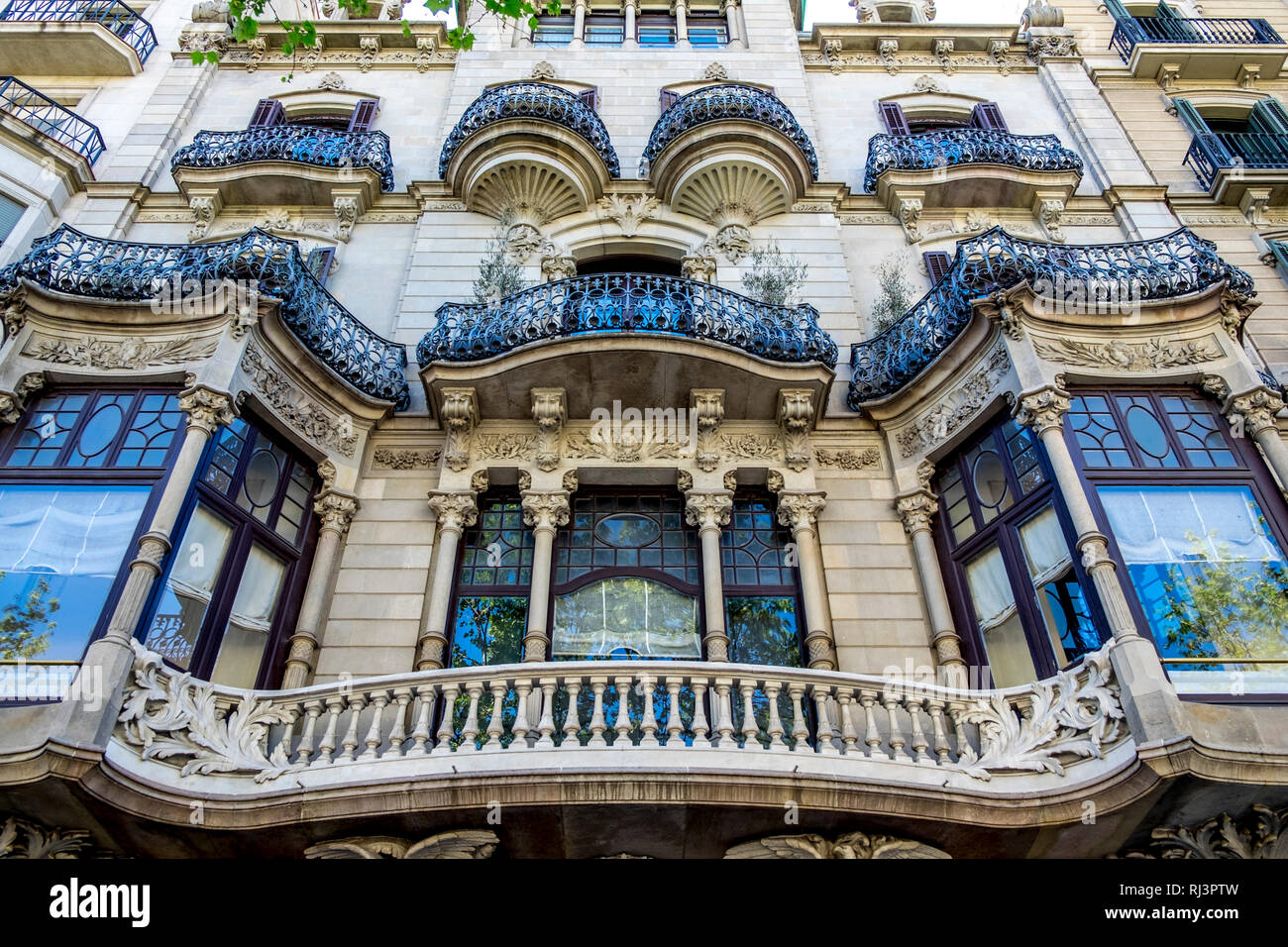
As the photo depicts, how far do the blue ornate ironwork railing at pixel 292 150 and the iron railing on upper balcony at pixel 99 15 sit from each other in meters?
4.19

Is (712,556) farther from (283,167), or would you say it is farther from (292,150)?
(292,150)

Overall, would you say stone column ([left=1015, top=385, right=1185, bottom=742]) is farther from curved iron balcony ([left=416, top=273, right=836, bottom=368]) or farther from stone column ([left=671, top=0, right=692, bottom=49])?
stone column ([left=671, top=0, right=692, bottom=49])

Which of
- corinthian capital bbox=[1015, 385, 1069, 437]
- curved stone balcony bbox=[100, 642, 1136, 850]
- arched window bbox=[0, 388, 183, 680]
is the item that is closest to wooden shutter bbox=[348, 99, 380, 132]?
arched window bbox=[0, 388, 183, 680]

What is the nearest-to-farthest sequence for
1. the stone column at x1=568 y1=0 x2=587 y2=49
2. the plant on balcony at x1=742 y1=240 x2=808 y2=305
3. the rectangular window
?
1. the rectangular window
2. the plant on balcony at x1=742 y1=240 x2=808 y2=305
3. the stone column at x1=568 y1=0 x2=587 y2=49

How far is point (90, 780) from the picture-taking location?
6.10 meters

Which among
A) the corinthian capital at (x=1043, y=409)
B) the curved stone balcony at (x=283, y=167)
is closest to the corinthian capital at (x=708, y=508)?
the corinthian capital at (x=1043, y=409)

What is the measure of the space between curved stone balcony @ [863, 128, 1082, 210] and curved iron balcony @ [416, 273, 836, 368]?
13.9 ft

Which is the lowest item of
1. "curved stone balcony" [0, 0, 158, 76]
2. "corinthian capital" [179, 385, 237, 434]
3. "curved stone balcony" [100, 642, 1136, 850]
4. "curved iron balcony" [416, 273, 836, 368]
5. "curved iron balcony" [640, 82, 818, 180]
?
"curved stone balcony" [100, 642, 1136, 850]

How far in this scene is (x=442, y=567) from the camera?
9.11 m

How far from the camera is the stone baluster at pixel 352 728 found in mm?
6855

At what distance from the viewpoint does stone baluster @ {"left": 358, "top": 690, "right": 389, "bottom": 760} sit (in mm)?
6834

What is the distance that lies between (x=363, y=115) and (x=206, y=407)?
8.60 meters

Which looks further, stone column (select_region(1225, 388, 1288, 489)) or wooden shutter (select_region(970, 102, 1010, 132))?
wooden shutter (select_region(970, 102, 1010, 132))

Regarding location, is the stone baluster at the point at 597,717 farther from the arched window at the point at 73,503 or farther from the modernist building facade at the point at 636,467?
the arched window at the point at 73,503
